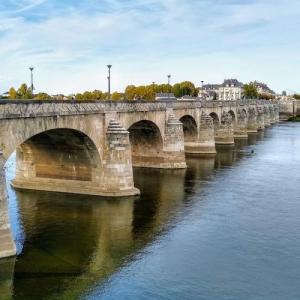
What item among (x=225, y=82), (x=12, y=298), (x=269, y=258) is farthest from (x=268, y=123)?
(x=12, y=298)

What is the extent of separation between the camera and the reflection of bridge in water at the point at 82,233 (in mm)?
21664

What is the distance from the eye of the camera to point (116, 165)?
121 ft

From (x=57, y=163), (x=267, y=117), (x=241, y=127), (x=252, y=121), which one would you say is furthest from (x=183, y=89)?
(x=57, y=163)

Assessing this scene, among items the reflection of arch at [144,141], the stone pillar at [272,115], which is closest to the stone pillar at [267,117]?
the stone pillar at [272,115]

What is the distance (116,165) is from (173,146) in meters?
15.4

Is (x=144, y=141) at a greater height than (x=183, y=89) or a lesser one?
lesser

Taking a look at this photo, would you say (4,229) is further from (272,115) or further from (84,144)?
(272,115)

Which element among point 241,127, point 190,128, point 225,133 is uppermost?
point 190,128

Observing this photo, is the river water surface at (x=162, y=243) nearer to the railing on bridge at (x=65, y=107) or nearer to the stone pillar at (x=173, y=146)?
the stone pillar at (x=173, y=146)

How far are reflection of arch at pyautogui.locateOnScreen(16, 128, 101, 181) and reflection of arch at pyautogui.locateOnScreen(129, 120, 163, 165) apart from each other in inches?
533

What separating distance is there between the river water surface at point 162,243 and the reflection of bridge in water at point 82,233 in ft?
0.17

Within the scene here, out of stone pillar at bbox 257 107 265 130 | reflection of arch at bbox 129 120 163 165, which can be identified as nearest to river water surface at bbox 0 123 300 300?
reflection of arch at bbox 129 120 163 165

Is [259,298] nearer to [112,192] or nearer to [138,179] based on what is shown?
[112,192]

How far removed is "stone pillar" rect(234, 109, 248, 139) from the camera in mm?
90750
